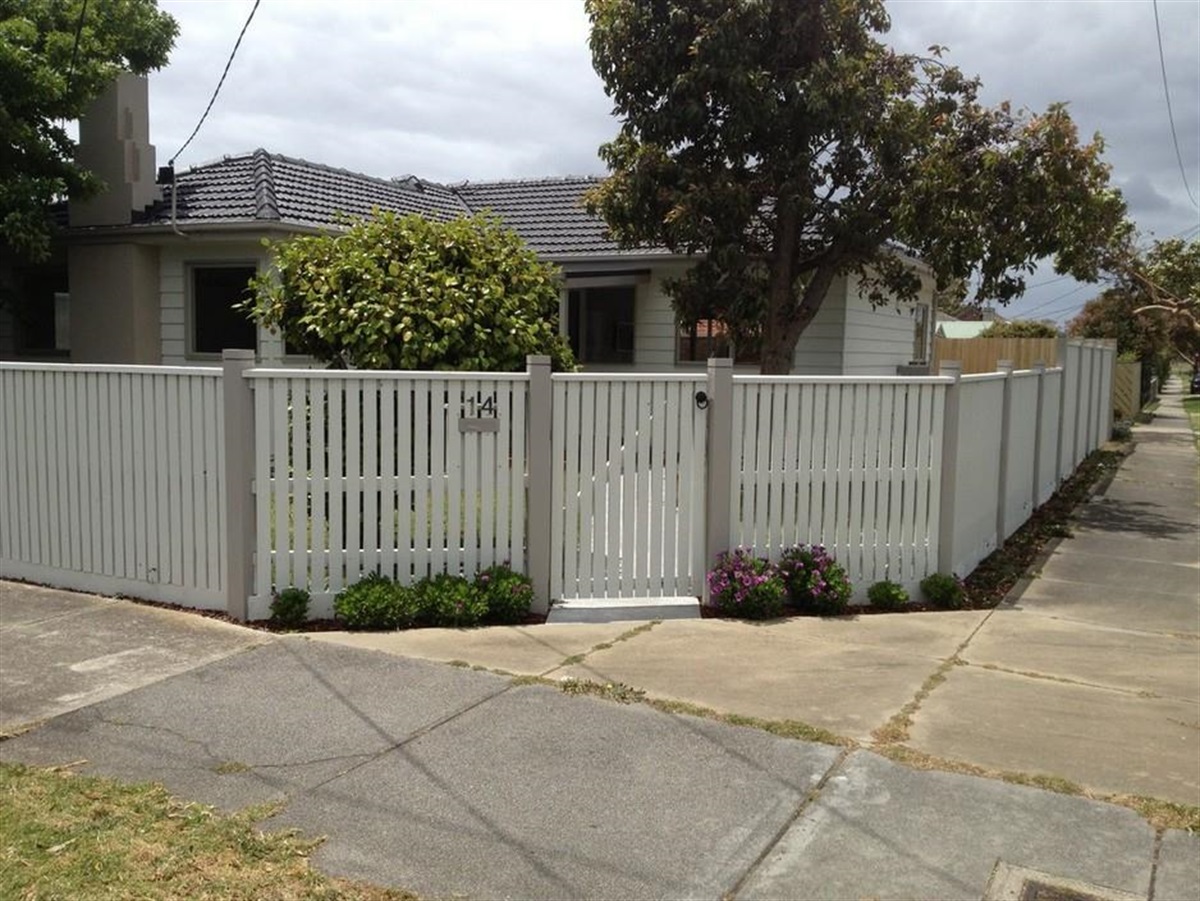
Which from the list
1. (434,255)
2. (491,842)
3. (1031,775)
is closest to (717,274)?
(434,255)

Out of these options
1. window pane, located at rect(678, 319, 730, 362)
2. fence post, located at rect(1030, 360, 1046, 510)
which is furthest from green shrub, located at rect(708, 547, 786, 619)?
window pane, located at rect(678, 319, 730, 362)

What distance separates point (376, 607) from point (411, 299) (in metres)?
2.43

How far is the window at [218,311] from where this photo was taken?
14.3 meters

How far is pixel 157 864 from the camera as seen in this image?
3.76 m

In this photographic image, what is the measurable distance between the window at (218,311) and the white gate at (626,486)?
8306 mm

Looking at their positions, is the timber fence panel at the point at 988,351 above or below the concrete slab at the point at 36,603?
above

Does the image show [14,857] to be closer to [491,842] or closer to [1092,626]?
[491,842]

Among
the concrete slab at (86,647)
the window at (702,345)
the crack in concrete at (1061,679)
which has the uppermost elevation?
the window at (702,345)

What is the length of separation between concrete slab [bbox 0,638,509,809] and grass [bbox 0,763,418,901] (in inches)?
7.8

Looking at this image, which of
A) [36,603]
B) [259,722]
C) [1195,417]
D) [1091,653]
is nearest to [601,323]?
[36,603]

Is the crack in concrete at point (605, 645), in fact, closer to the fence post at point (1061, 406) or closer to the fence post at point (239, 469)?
the fence post at point (239, 469)

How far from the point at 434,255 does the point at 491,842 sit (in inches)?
209

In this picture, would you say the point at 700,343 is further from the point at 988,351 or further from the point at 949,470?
the point at 988,351

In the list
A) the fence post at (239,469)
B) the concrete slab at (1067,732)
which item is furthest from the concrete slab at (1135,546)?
the fence post at (239,469)
